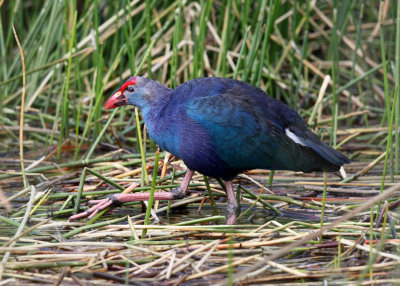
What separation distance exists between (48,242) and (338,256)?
3.90ft

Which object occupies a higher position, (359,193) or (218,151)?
(218,151)

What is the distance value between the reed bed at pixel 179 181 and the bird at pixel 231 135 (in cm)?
19

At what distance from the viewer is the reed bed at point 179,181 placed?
8.05 ft

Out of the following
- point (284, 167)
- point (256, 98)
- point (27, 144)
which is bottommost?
point (27, 144)

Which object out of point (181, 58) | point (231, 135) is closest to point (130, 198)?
point (231, 135)

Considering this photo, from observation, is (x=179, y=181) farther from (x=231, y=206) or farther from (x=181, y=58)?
(x=181, y=58)

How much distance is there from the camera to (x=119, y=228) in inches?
115

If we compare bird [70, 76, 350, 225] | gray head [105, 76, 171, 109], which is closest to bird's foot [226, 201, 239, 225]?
bird [70, 76, 350, 225]

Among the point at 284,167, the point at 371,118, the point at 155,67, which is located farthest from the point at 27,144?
the point at 371,118

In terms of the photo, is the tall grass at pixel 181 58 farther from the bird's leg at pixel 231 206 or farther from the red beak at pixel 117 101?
the bird's leg at pixel 231 206

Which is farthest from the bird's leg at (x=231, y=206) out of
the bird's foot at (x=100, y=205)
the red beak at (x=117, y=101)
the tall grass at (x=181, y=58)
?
the tall grass at (x=181, y=58)

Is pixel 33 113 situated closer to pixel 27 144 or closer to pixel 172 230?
pixel 27 144

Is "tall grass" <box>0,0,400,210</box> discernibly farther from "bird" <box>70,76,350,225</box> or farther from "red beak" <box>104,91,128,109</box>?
"bird" <box>70,76,350,225</box>

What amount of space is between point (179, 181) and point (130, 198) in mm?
487
